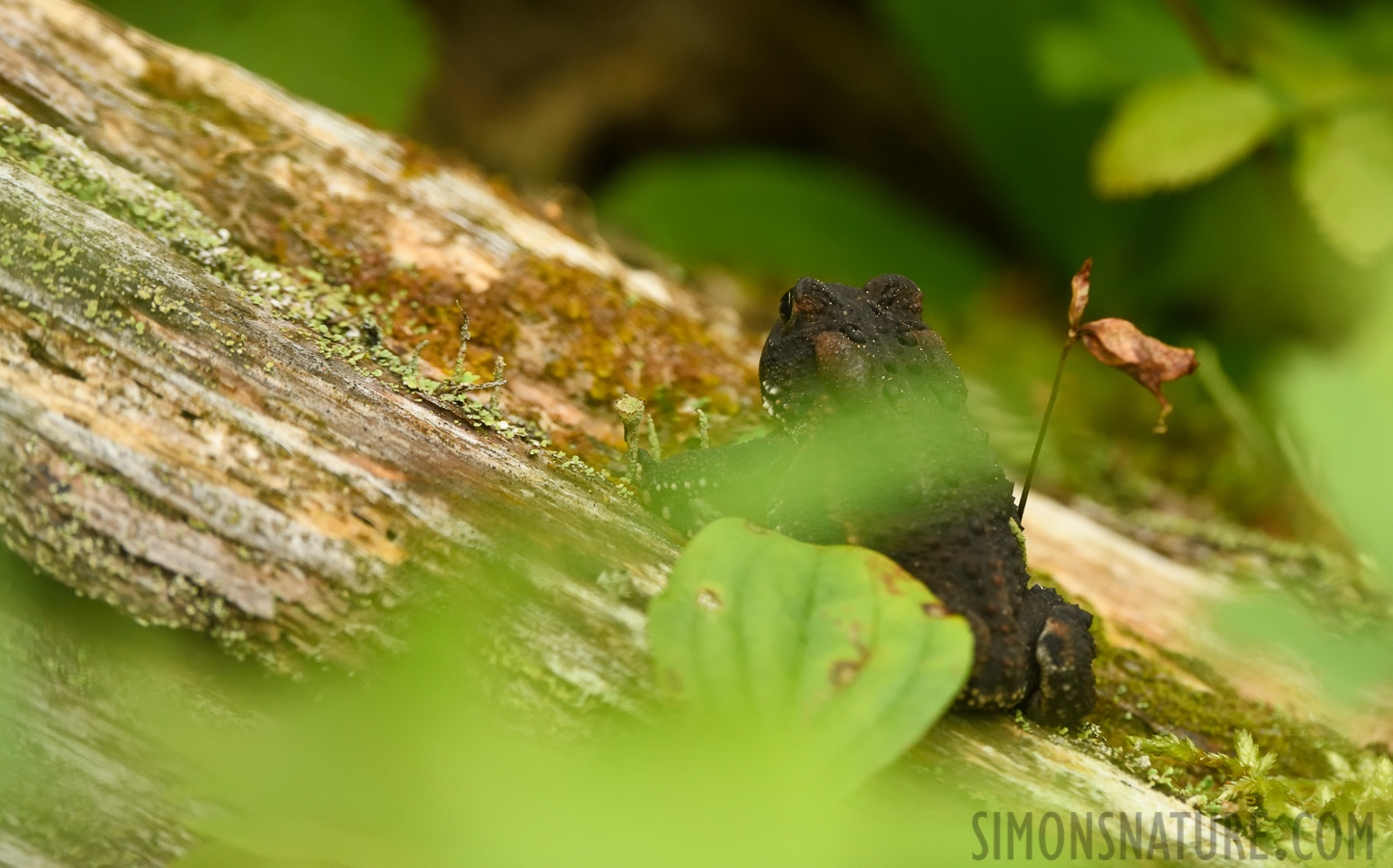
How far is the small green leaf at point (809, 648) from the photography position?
203cm

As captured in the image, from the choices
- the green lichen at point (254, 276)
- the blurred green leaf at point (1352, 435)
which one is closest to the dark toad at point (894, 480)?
the green lichen at point (254, 276)

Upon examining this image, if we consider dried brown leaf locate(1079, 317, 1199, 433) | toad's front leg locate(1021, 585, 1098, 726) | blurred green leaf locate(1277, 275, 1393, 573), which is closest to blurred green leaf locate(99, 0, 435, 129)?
Answer: dried brown leaf locate(1079, 317, 1199, 433)

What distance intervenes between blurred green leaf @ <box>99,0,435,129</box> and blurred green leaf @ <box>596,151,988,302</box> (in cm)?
160

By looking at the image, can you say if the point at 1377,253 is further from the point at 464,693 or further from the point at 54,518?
the point at 54,518

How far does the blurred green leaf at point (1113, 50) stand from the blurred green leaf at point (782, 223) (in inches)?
57.1

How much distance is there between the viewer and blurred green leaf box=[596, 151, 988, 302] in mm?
6938

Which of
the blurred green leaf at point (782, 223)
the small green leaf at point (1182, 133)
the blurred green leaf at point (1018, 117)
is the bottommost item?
the blurred green leaf at point (782, 223)

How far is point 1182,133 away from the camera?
15.0 ft

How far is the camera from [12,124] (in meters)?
3.10

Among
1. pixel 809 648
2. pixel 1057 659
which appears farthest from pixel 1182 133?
pixel 809 648

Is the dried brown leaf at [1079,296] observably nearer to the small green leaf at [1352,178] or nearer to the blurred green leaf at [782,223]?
the small green leaf at [1352,178]

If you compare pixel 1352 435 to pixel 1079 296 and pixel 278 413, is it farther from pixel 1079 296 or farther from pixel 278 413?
pixel 278 413

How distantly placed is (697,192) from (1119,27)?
2.82m

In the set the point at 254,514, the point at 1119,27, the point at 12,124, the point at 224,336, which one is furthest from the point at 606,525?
the point at 1119,27
